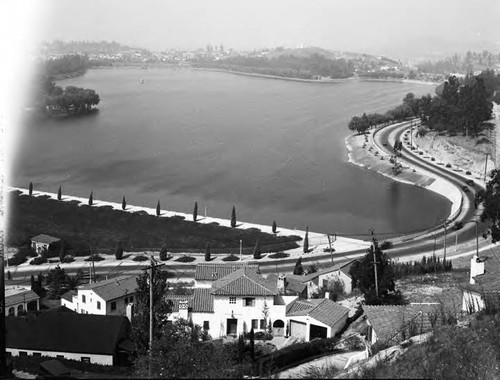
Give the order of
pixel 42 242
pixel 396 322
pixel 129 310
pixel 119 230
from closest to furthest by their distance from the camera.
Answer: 1. pixel 396 322
2. pixel 129 310
3. pixel 42 242
4. pixel 119 230

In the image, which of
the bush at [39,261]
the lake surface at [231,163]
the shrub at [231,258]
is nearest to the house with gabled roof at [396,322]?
the shrub at [231,258]

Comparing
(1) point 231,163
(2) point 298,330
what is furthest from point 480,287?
(1) point 231,163

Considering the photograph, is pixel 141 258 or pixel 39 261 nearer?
pixel 141 258

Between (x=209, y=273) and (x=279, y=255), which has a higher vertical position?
(x=209, y=273)

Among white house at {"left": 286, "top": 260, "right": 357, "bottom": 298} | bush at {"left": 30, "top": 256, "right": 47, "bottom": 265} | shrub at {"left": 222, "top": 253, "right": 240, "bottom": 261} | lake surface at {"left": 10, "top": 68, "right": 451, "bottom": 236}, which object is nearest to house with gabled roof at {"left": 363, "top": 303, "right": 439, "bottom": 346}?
white house at {"left": 286, "top": 260, "right": 357, "bottom": 298}

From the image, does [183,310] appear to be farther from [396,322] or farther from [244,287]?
[396,322]

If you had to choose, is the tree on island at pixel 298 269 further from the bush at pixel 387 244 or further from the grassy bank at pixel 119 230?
the bush at pixel 387 244
